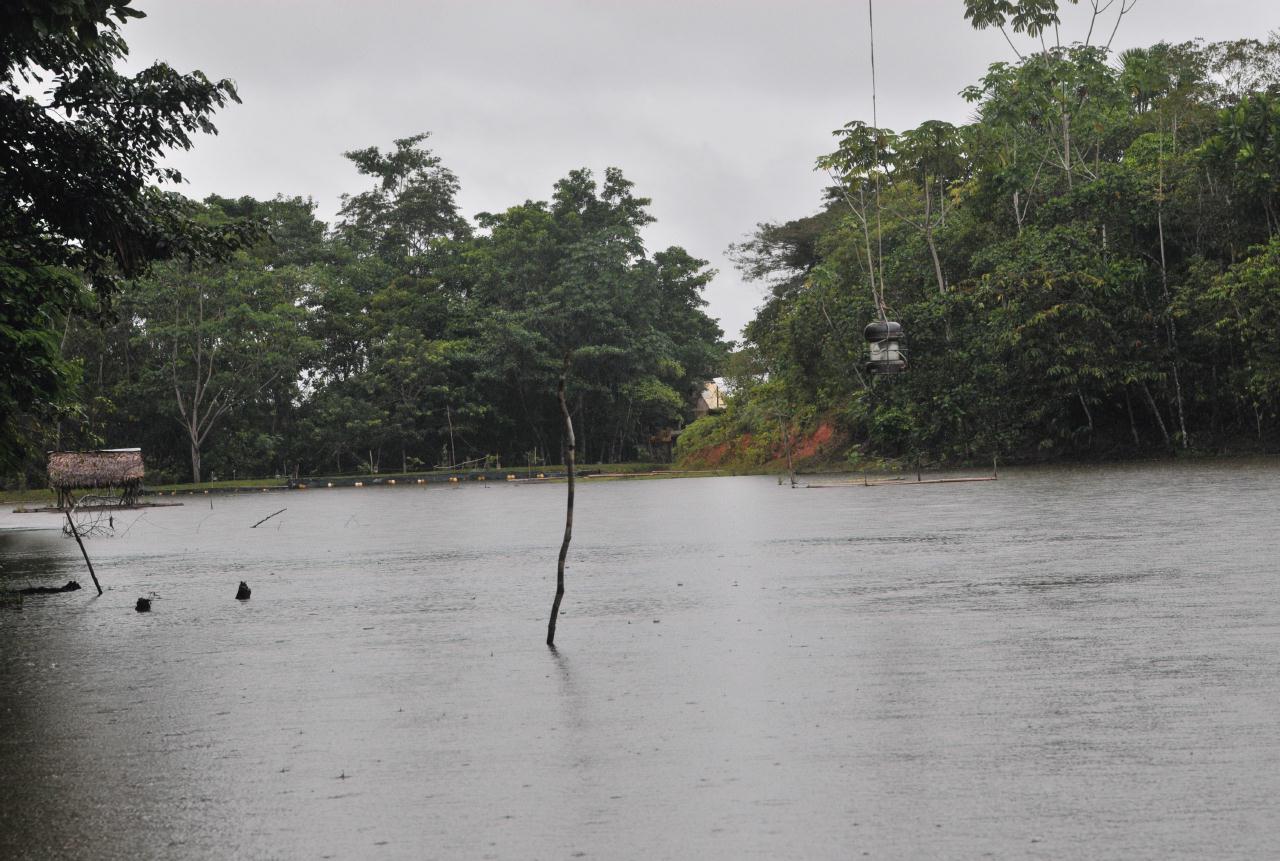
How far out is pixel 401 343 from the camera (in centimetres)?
6262

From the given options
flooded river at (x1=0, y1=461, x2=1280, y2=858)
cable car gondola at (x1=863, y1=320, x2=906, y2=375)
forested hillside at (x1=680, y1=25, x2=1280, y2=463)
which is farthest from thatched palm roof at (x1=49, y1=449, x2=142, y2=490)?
flooded river at (x1=0, y1=461, x2=1280, y2=858)

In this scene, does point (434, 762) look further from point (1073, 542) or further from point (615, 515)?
point (615, 515)

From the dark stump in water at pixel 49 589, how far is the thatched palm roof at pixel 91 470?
77.5ft

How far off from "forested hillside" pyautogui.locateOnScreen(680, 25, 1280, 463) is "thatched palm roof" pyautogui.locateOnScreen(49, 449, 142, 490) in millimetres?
20203

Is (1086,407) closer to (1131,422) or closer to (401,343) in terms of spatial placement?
(1131,422)

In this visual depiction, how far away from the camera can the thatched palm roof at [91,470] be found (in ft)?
124

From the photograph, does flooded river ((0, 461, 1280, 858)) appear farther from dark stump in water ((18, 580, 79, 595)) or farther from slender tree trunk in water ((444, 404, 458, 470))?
slender tree trunk in water ((444, 404, 458, 470))

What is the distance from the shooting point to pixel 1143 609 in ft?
33.0

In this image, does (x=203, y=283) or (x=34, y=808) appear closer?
(x=34, y=808)

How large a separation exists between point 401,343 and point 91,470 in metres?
25.4

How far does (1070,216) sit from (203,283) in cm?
3596

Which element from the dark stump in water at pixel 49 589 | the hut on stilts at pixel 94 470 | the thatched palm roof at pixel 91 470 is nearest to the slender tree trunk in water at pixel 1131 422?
the hut on stilts at pixel 94 470

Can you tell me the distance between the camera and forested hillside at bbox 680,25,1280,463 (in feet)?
131

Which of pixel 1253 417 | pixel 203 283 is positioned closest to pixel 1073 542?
pixel 1253 417
